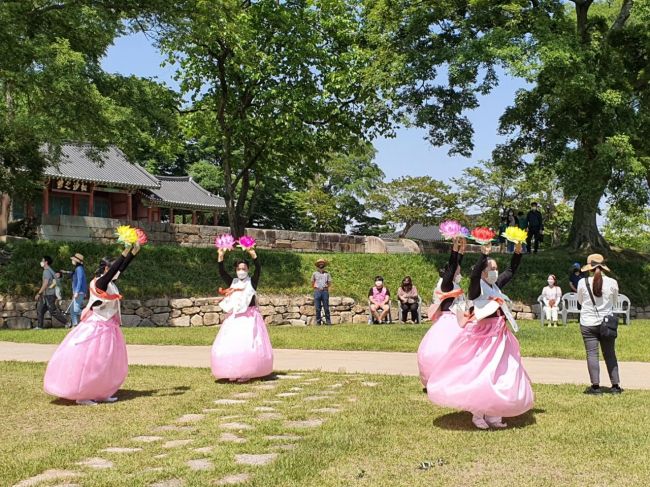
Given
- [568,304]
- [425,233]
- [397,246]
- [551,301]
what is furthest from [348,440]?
[425,233]

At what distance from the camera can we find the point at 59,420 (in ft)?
23.9

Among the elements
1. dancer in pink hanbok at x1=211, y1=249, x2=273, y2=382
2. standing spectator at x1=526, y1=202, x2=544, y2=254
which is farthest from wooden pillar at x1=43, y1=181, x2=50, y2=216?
dancer in pink hanbok at x1=211, y1=249, x2=273, y2=382

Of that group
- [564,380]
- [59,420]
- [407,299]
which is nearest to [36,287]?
[407,299]

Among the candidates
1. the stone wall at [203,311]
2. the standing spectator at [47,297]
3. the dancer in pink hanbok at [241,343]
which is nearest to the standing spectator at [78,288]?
the standing spectator at [47,297]

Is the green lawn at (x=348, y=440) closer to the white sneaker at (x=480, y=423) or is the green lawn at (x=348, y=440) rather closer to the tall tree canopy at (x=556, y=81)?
the white sneaker at (x=480, y=423)

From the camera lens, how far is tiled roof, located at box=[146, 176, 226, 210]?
127 feet

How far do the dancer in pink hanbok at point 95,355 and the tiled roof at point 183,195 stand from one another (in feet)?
98.6

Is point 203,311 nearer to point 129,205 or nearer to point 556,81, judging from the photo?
point 556,81

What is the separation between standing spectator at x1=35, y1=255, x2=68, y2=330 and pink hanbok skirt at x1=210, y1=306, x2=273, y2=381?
10496mm

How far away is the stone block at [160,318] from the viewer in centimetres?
2109

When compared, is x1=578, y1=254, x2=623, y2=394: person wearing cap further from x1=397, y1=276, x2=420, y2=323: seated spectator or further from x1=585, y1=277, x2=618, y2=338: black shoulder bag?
x1=397, y1=276, x2=420, y2=323: seated spectator

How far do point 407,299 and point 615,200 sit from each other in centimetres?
1196

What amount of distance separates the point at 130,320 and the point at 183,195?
20.2m

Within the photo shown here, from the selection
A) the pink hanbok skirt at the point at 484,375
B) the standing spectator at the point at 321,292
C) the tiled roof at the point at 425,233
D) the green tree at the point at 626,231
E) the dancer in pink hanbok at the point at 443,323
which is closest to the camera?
the pink hanbok skirt at the point at 484,375
